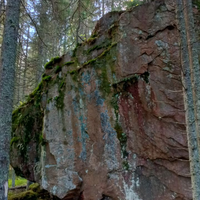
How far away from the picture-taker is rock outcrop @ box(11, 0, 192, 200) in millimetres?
4363

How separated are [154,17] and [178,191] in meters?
4.10

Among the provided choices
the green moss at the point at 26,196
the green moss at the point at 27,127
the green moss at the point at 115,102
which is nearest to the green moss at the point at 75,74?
the green moss at the point at 115,102

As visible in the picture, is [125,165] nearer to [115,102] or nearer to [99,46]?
[115,102]

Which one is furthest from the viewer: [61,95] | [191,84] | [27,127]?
[27,127]

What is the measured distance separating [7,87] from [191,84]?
4.08 meters

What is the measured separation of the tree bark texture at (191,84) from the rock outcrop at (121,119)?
3.07 ft

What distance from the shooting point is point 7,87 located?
4.68 metres

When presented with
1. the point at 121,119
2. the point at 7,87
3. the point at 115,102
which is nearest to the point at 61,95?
the point at 7,87

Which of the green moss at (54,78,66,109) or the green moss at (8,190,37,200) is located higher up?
the green moss at (54,78,66,109)

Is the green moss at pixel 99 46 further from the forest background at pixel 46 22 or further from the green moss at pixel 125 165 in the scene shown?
the green moss at pixel 125 165

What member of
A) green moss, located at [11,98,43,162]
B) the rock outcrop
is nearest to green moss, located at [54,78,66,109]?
the rock outcrop

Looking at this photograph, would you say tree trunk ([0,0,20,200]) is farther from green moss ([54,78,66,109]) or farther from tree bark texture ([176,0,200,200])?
tree bark texture ([176,0,200,200])

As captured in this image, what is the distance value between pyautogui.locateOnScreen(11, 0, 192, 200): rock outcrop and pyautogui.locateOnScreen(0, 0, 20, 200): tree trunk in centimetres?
93

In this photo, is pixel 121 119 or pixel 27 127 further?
pixel 27 127
